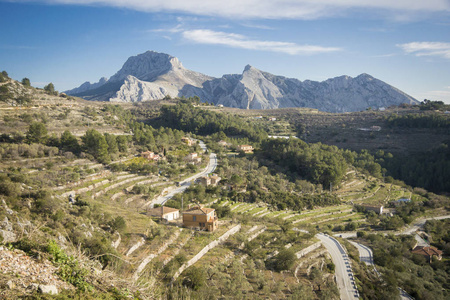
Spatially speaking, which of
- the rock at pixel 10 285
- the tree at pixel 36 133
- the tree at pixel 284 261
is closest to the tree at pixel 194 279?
the tree at pixel 284 261

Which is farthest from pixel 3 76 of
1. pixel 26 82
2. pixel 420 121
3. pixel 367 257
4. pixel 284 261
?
pixel 420 121

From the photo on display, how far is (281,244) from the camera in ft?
71.5

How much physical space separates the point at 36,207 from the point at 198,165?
28239mm

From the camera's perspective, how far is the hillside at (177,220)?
20.1ft

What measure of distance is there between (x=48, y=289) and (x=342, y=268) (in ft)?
67.0

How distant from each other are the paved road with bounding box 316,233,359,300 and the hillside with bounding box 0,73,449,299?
1.48 feet

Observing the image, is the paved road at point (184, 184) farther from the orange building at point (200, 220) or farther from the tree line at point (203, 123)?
the tree line at point (203, 123)

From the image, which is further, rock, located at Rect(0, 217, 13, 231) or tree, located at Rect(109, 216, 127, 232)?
tree, located at Rect(109, 216, 127, 232)

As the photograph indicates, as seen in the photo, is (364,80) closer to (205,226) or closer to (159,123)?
(159,123)

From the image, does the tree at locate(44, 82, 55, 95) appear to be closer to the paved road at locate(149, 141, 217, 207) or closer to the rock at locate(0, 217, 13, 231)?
the paved road at locate(149, 141, 217, 207)

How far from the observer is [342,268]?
20219 mm

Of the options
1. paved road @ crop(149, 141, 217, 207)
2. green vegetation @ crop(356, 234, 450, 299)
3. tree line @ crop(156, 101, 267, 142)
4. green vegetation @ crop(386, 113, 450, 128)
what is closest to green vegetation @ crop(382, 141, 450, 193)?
green vegetation @ crop(386, 113, 450, 128)

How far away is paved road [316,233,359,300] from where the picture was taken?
56.7 ft

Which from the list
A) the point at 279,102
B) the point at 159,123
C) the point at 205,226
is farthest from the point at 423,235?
the point at 279,102
